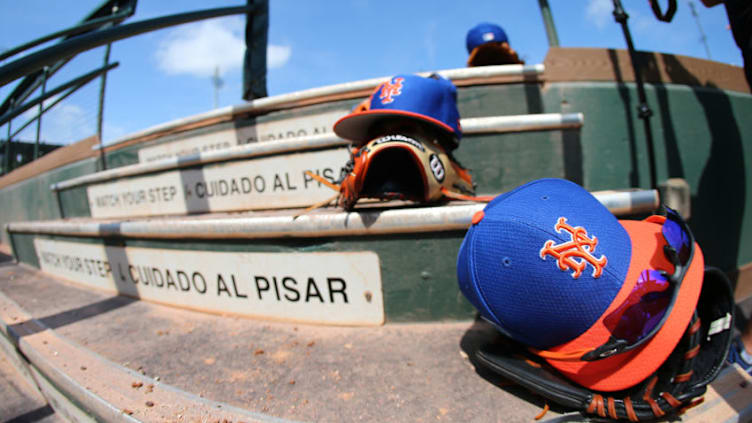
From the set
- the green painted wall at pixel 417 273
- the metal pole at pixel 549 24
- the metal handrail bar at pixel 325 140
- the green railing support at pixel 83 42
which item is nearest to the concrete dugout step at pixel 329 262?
the green painted wall at pixel 417 273

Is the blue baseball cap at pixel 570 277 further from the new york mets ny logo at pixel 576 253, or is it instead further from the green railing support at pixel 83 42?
the green railing support at pixel 83 42

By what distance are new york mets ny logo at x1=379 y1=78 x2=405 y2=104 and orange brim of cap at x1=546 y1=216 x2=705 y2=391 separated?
868 mm

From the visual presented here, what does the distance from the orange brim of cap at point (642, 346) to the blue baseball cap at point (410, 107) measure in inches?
29.3

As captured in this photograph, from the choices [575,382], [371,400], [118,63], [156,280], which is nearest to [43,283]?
[156,280]

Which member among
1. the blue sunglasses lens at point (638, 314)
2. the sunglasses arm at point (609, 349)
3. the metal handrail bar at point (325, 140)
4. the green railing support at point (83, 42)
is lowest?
the sunglasses arm at point (609, 349)

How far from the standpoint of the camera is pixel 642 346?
72 centimetres

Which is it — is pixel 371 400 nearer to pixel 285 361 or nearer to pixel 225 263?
pixel 285 361

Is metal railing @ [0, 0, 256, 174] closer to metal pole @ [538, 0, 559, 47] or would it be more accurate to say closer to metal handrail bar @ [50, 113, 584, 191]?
metal handrail bar @ [50, 113, 584, 191]

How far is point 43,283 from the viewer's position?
7.88 ft

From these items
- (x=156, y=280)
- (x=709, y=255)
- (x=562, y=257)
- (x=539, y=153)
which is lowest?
(x=709, y=255)

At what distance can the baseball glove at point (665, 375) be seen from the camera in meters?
0.72

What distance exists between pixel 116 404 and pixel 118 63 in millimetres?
3725

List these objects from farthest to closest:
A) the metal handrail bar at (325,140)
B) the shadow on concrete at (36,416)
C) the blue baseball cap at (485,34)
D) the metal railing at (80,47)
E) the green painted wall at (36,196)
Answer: the green painted wall at (36,196) → the blue baseball cap at (485,34) → the metal handrail bar at (325,140) → the metal railing at (80,47) → the shadow on concrete at (36,416)

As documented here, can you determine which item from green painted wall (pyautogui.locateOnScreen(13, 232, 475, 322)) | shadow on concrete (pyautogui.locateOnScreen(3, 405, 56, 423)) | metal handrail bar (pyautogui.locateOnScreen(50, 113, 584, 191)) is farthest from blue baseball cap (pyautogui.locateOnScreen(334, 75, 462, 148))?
shadow on concrete (pyautogui.locateOnScreen(3, 405, 56, 423))
